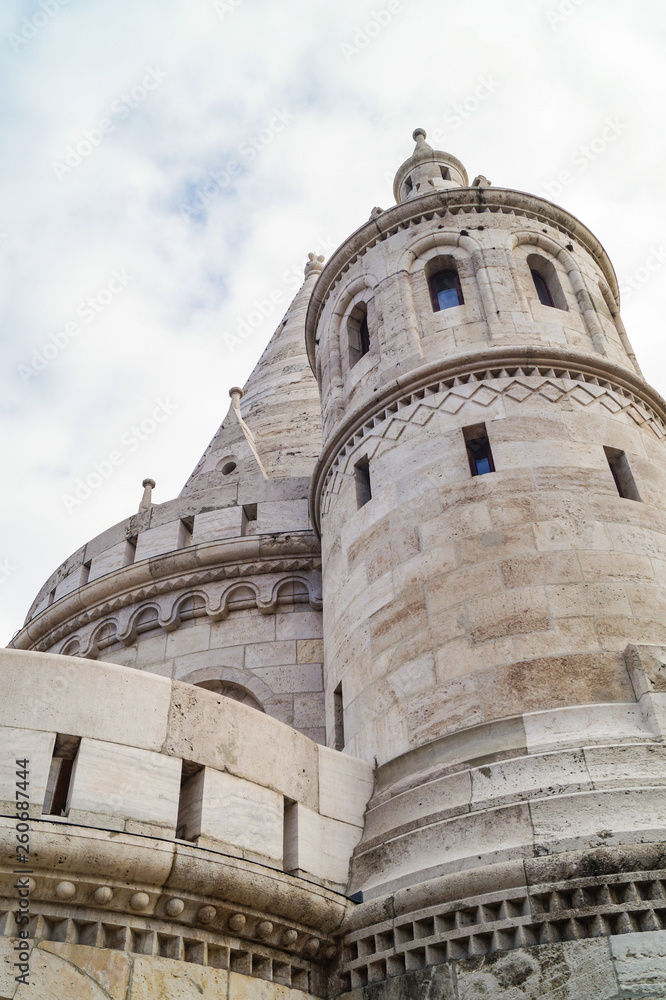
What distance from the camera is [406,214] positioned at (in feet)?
37.5

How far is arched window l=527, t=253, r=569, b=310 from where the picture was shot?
10656 millimetres

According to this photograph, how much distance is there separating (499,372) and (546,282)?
8.08 ft

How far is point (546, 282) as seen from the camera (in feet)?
36.1

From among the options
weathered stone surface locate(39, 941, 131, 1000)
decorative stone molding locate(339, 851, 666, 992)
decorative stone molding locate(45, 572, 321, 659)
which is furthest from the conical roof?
weathered stone surface locate(39, 941, 131, 1000)

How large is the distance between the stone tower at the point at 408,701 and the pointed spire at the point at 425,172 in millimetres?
2654

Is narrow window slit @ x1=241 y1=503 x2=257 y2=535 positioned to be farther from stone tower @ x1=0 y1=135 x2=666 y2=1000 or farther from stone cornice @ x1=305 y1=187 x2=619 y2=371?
stone cornice @ x1=305 y1=187 x2=619 y2=371

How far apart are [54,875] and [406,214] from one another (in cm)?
865

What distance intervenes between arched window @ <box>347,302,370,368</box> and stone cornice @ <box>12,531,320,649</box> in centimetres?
227

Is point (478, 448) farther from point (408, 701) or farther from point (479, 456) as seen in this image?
point (408, 701)

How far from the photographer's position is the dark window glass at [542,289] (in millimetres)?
10778

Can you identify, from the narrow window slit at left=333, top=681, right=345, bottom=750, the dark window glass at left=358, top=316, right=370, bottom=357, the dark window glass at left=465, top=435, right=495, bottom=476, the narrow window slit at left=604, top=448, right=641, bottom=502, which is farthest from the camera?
the dark window glass at left=358, top=316, right=370, bottom=357

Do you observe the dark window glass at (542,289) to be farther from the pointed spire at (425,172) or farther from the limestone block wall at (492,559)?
the pointed spire at (425,172)

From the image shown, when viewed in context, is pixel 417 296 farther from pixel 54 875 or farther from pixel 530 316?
pixel 54 875

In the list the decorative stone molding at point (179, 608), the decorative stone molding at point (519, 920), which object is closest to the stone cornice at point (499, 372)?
the decorative stone molding at point (179, 608)
